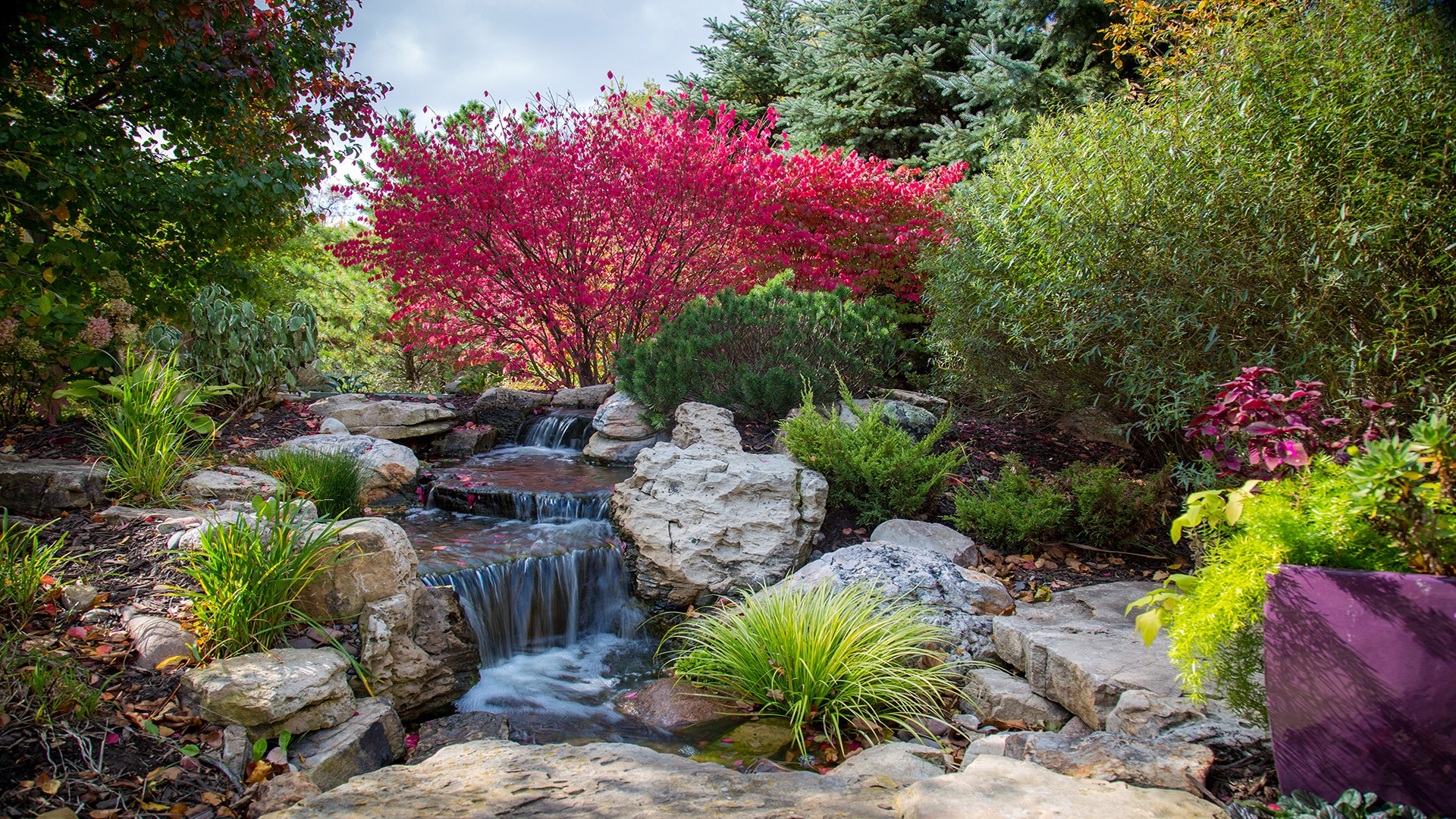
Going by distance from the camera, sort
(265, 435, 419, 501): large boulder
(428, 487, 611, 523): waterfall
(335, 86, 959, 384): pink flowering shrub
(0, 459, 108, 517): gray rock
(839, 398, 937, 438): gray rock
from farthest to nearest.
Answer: (335, 86, 959, 384): pink flowering shrub, (839, 398, 937, 438): gray rock, (265, 435, 419, 501): large boulder, (428, 487, 611, 523): waterfall, (0, 459, 108, 517): gray rock

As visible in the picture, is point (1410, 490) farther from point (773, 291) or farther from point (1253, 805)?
point (773, 291)

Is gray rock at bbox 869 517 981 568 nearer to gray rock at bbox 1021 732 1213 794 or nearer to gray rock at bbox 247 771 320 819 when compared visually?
gray rock at bbox 1021 732 1213 794

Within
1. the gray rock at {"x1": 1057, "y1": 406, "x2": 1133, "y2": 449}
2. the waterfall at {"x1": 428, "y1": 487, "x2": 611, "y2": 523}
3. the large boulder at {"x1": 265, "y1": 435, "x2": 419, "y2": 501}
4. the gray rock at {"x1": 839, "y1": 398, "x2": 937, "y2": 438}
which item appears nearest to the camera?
the waterfall at {"x1": 428, "y1": 487, "x2": 611, "y2": 523}

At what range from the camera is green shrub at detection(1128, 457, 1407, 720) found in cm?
160

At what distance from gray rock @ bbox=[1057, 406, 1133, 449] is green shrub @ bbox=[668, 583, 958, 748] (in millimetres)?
3995

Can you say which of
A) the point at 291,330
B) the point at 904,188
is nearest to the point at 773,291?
the point at 904,188

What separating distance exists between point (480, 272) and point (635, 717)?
6705mm

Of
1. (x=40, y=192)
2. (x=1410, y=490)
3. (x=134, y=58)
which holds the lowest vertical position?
(x=1410, y=490)

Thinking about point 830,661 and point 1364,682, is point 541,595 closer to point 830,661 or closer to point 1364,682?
point 830,661

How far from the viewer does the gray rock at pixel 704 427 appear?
229 inches

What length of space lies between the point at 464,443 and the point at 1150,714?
674 centimetres

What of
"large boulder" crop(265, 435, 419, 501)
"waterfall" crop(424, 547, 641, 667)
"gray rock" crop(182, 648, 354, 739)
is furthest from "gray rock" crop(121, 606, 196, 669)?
"large boulder" crop(265, 435, 419, 501)

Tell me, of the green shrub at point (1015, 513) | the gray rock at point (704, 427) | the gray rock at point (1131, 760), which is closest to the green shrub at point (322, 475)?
the gray rock at point (704, 427)

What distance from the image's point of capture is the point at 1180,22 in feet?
18.2
